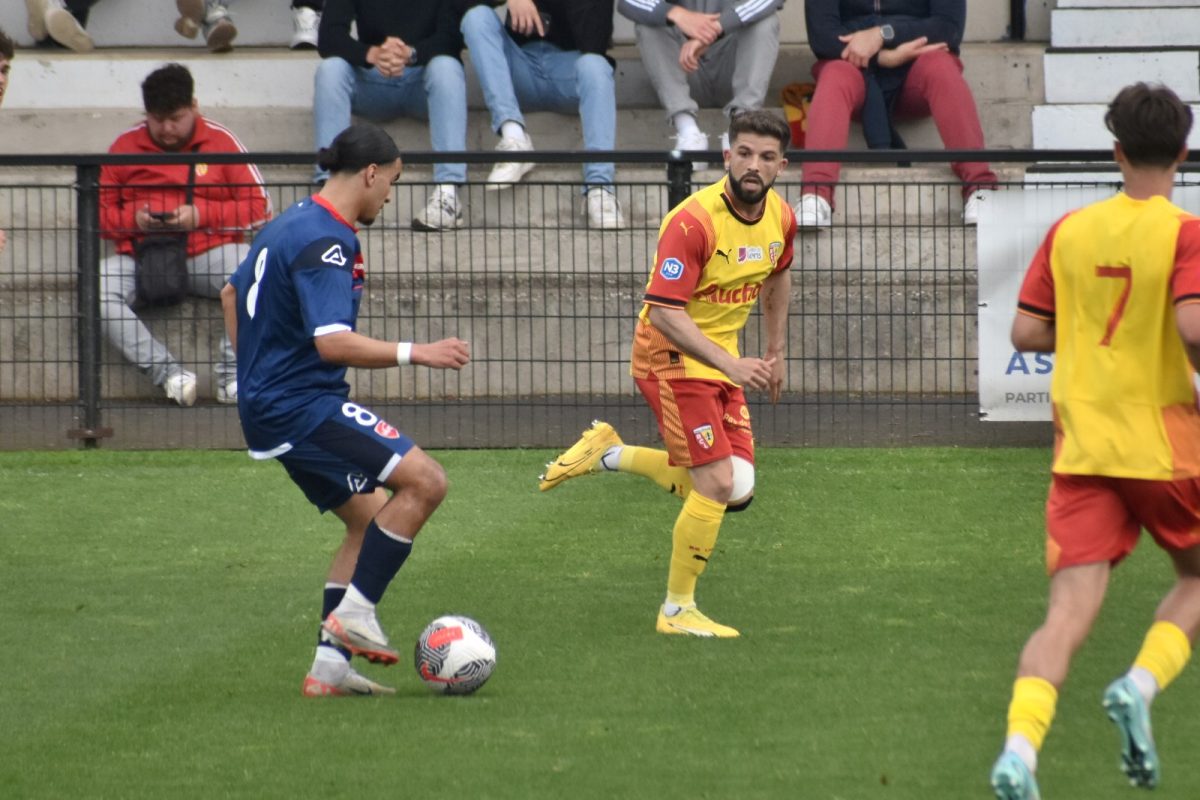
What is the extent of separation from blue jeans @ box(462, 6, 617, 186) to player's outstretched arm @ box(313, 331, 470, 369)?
730 cm

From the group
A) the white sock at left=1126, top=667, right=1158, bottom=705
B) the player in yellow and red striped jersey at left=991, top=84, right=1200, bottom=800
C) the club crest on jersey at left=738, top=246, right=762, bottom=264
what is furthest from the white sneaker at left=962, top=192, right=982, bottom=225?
the white sock at left=1126, top=667, right=1158, bottom=705

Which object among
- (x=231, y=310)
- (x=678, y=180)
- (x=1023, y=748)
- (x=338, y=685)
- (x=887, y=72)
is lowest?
(x=338, y=685)

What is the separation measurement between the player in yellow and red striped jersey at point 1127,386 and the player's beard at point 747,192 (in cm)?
232

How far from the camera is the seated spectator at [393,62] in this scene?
1304cm

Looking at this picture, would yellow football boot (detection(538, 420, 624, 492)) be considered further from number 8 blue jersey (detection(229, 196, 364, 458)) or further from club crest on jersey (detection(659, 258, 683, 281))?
number 8 blue jersey (detection(229, 196, 364, 458))

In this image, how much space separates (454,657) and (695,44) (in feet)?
25.5

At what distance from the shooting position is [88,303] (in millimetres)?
11602

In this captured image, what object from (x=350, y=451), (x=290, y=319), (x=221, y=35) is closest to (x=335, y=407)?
(x=350, y=451)

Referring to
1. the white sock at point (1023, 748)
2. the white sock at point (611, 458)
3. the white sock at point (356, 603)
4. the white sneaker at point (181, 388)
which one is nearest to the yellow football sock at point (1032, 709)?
the white sock at point (1023, 748)

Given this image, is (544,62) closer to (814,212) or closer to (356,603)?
(814,212)

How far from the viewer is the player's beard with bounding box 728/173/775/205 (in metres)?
7.02

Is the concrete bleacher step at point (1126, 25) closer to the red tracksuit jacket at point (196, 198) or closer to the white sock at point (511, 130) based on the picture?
the white sock at point (511, 130)

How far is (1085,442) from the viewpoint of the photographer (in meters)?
4.71

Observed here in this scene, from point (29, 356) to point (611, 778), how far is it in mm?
7891
